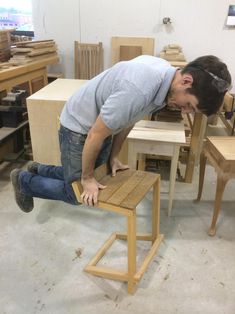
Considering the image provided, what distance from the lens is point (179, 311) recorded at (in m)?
1.38

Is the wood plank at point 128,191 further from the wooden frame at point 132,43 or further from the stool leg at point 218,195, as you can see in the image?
the wooden frame at point 132,43

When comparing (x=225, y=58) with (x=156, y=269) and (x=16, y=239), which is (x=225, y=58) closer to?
(x=156, y=269)

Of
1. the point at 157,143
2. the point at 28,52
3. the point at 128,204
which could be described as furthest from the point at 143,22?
the point at 128,204

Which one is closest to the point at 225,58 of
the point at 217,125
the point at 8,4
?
the point at 217,125

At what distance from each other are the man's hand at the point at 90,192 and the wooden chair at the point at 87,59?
260 centimetres

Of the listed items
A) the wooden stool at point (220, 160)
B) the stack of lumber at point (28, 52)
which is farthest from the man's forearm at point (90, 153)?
the stack of lumber at point (28, 52)

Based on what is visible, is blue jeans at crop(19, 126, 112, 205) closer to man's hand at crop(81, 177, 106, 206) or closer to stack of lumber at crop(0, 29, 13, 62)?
man's hand at crop(81, 177, 106, 206)

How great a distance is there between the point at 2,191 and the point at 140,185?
1.33m

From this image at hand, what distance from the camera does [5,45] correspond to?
8.92ft

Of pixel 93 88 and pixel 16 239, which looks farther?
pixel 16 239

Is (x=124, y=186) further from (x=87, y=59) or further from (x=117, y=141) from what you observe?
(x=87, y=59)

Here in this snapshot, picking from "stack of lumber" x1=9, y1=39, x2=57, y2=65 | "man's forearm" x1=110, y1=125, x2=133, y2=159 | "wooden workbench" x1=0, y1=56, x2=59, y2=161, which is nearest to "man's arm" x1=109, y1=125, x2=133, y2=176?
"man's forearm" x1=110, y1=125, x2=133, y2=159

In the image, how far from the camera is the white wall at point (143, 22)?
335cm

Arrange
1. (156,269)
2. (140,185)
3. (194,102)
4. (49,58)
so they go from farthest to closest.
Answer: (49,58)
(156,269)
(140,185)
(194,102)
